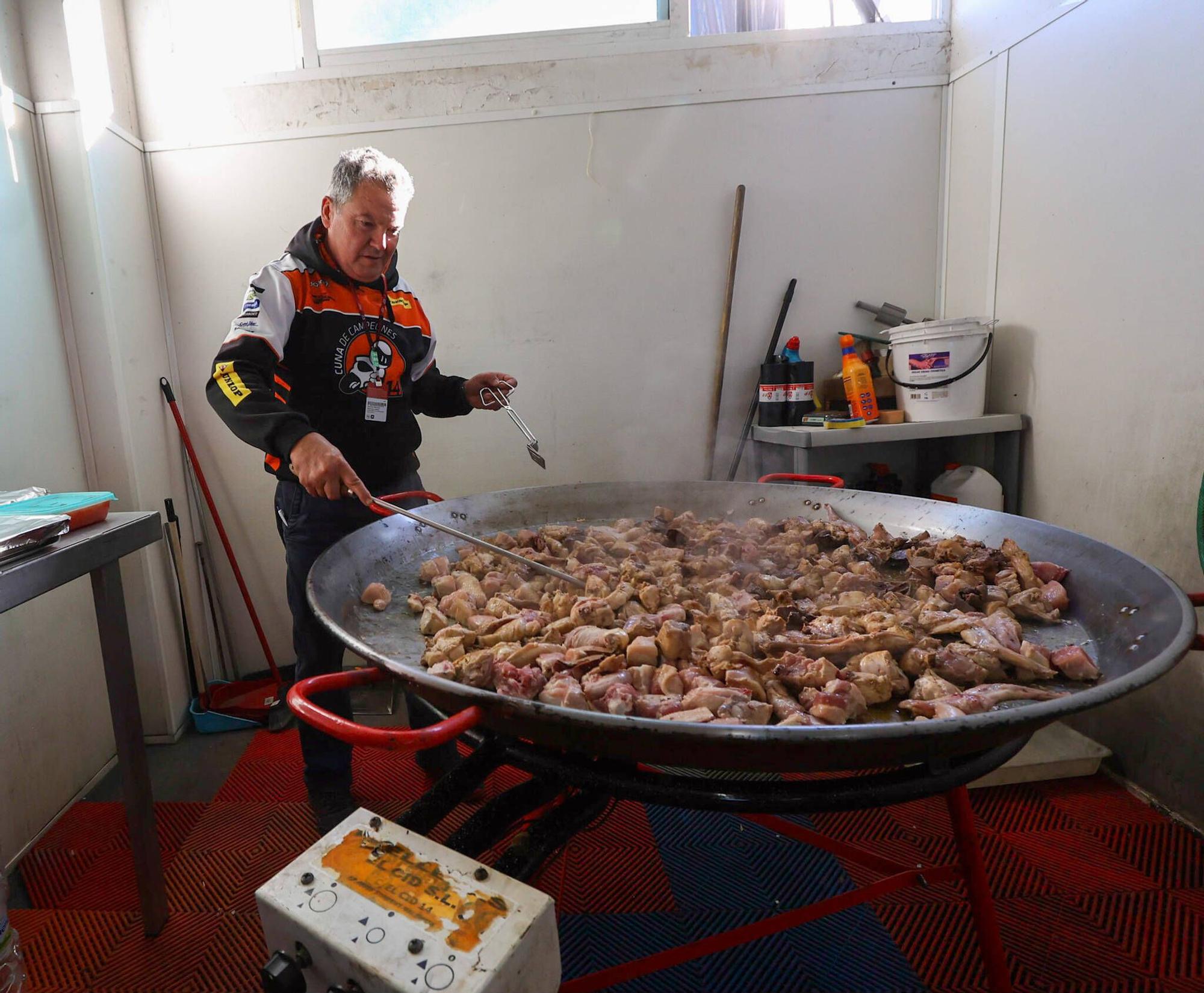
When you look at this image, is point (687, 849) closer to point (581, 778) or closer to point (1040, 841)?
point (1040, 841)

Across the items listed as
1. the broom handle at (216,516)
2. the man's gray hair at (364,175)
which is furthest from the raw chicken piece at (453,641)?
the broom handle at (216,516)

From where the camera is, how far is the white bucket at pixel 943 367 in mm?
2482

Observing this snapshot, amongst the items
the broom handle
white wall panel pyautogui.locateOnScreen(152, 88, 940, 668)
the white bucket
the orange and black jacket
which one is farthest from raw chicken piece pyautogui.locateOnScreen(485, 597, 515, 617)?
the broom handle

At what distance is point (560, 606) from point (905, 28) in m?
2.98

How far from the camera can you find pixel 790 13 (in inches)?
115

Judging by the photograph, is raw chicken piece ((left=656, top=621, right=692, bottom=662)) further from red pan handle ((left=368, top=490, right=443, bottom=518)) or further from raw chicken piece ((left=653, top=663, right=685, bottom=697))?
red pan handle ((left=368, top=490, right=443, bottom=518))

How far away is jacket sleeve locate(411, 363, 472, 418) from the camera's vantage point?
233cm

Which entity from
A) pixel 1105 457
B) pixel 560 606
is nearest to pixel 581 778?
pixel 560 606

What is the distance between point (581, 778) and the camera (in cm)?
92

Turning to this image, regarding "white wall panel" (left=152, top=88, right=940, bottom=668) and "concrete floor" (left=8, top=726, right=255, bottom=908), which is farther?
"white wall panel" (left=152, top=88, right=940, bottom=668)

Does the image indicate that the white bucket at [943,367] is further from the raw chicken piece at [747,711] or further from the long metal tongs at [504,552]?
the raw chicken piece at [747,711]

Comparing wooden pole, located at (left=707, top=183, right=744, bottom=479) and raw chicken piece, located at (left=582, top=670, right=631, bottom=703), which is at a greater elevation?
wooden pole, located at (left=707, top=183, right=744, bottom=479)

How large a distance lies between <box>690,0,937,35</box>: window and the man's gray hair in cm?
175

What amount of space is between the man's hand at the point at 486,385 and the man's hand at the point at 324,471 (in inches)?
32.6
